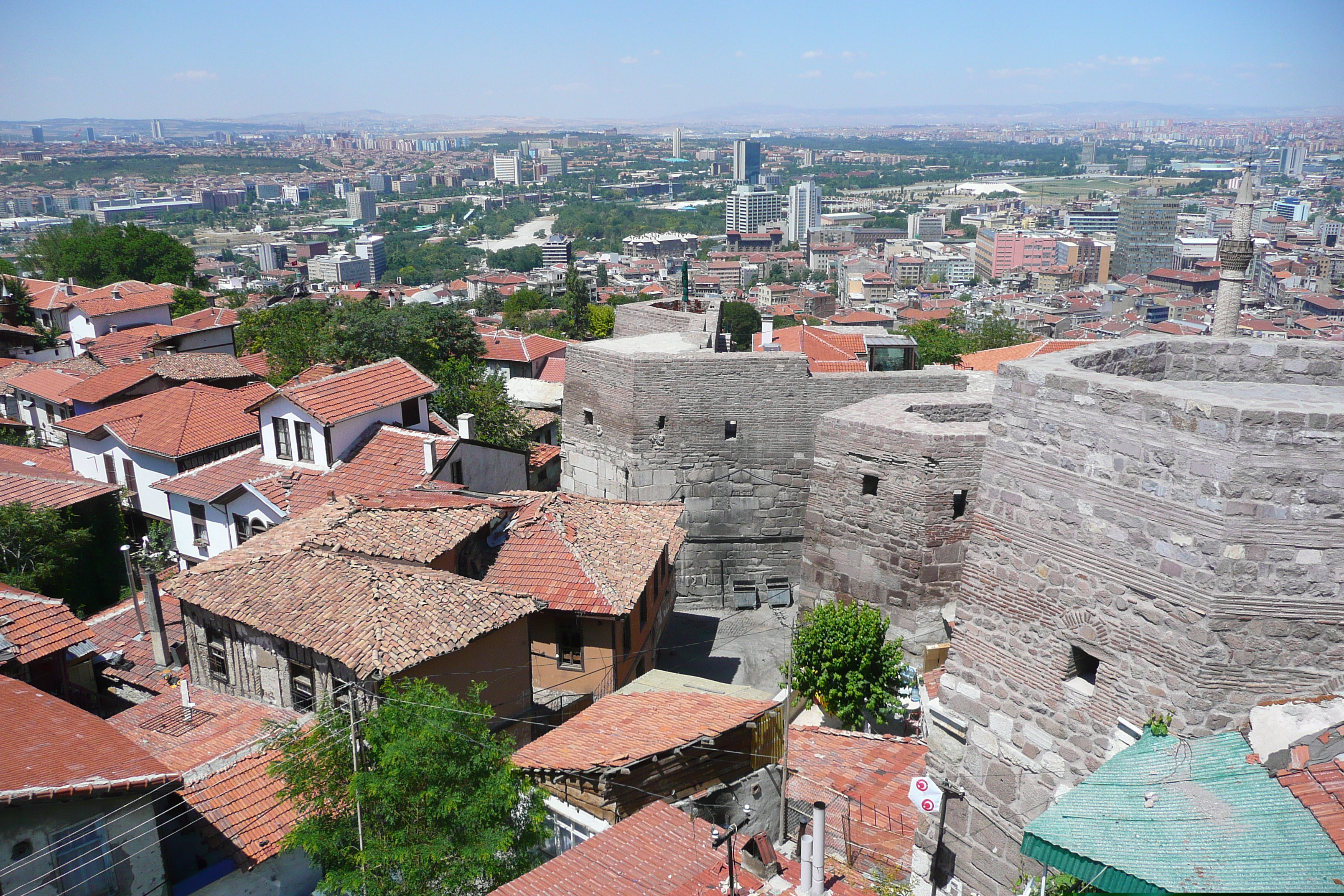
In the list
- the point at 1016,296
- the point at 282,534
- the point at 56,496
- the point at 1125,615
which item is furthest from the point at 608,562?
the point at 1016,296

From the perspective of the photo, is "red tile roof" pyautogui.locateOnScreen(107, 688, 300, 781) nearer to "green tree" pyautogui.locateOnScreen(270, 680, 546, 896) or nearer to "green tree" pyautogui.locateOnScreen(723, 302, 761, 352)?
"green tree" pyautogui.locateOnScreen(270, 680, 546, 896)

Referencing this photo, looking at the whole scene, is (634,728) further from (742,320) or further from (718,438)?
(742,320)

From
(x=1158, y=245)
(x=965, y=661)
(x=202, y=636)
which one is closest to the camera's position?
(x=965, y=661)

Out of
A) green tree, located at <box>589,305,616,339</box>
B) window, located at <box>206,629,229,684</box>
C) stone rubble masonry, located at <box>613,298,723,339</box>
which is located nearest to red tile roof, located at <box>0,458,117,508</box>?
window, located at <box>206,629,229,684</box>

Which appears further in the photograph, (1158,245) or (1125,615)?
(1158,245)

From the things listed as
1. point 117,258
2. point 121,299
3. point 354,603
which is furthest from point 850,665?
point 117,258

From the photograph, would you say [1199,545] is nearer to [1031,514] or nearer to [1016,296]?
[1031,514]

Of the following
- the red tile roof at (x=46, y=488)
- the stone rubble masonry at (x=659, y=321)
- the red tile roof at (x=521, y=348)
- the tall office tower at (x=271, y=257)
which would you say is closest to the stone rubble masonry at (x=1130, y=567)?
the stone rubble masonry at (x=659, y=321)
